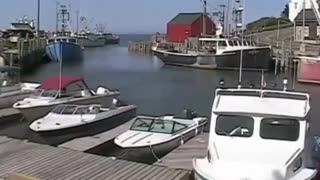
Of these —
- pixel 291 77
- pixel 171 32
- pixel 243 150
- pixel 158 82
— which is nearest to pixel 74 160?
pixel 243 150

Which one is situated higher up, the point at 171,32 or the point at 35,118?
the point at 171,32

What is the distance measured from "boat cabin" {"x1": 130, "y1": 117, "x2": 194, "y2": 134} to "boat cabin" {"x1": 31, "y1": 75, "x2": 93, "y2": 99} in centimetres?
612

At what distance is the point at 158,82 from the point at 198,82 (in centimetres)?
332

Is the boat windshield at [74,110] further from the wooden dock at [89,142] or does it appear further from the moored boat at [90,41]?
the moored boat at [90,41]

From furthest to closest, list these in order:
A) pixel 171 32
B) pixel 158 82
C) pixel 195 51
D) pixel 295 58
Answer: pixel 171 32 < pixel 195 51 < pixel 295 58 < pixel 158 82

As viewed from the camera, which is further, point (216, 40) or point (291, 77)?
point (216, 40)

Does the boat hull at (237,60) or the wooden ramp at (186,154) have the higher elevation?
the boat hull at (237,60)

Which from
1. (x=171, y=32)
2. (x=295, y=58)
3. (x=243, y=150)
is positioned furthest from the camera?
(x=171, y=32)

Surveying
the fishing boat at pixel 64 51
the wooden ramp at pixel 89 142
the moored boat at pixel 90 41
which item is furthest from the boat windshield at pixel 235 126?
the moored boat at pixel 90 41

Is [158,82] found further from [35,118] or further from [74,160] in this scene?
[74,160]

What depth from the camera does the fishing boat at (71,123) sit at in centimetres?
1920

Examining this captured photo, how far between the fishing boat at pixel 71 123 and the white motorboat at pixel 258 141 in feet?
31.0

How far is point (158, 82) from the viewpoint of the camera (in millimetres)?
45531

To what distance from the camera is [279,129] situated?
9938 mm
